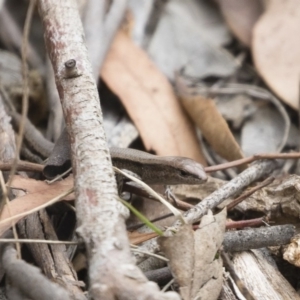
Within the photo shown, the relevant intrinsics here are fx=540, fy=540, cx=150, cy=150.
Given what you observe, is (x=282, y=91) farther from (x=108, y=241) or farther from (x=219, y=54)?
(x=108, y=241)

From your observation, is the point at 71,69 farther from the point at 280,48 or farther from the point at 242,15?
the point at 242,15

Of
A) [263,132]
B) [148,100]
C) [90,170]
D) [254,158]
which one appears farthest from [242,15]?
[90,170]

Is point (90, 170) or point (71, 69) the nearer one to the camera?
point (90, 170)

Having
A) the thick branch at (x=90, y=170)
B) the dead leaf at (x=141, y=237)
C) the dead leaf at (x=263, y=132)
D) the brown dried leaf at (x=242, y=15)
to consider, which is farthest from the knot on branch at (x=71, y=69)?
the brown dried leaf at (x=242, y=15)

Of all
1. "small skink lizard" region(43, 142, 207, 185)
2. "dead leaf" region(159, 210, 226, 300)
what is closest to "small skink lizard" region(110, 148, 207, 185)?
"small skink lizard" region(43, 142, 207, 185)

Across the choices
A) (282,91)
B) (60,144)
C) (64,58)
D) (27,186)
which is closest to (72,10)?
(64,58)

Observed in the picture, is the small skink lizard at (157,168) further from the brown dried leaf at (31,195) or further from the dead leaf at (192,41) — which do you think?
the dead leaf at (192,41)
